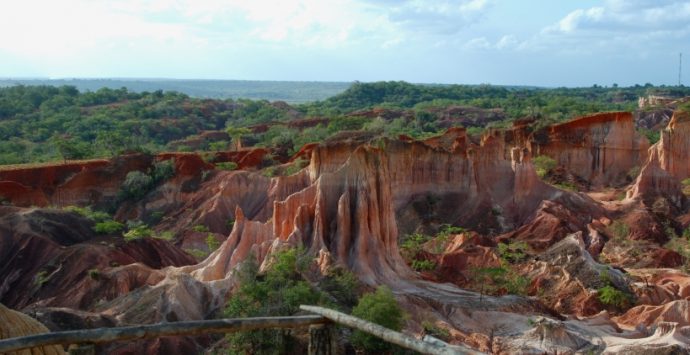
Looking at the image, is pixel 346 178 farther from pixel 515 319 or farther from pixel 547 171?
pixel 547 171

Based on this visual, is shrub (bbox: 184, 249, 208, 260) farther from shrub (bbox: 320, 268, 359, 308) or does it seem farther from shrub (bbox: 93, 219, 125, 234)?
shrub (bbox: 320, 268, 359, 308)

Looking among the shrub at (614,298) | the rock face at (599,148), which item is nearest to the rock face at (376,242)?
the shrub at (614,298)

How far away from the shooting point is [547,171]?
44.4 meters

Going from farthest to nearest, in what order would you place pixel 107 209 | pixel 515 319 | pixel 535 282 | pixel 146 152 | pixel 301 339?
pixel 146 152 → pixel 107 209 → pixel 535 282 → pixel 515 319 → pixel 301 339

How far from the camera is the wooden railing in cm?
635

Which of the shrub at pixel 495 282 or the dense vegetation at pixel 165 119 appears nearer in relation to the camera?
the shrub at pixel 495 282

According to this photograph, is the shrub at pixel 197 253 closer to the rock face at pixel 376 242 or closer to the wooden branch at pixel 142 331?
the rock face at pixel 376 242

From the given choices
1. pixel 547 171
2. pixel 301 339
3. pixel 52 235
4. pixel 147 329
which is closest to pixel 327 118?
pixel 547 171

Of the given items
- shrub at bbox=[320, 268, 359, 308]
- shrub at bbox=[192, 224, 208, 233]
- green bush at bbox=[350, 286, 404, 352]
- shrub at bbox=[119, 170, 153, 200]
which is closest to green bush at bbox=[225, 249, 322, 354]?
shrub at bbox=[320, 268, 359, 308]

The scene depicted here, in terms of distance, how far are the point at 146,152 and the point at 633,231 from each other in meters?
24.9

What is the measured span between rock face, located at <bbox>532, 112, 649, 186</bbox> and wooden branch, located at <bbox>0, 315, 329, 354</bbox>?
41.4m

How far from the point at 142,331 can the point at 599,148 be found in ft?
141

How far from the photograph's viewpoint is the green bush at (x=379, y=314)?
53.8 feet

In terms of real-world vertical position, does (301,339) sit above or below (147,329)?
below
